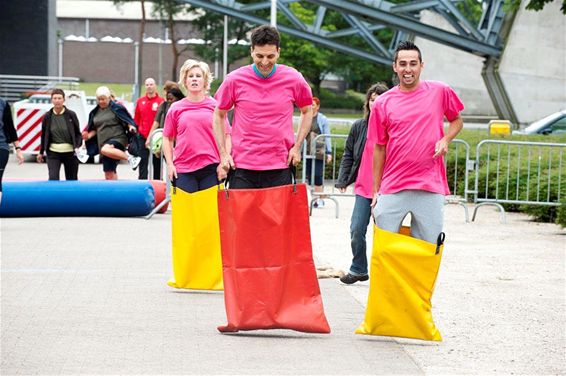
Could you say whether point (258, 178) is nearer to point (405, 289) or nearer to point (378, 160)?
point (378, 160)

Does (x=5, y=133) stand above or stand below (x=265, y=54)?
below

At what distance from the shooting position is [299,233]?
8.36 meters

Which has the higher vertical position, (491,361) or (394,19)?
(394,19)

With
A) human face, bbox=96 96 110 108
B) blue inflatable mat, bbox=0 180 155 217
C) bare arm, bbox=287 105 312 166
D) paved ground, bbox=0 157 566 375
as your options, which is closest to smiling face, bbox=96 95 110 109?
human face, bbox=96 96 110 108

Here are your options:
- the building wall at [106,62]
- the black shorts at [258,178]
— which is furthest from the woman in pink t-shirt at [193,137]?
the building wall at [106,62]

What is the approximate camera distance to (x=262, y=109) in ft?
27.8

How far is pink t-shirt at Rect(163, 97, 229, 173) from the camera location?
10719mm

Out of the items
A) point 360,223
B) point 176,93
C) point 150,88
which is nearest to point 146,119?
point 150,88

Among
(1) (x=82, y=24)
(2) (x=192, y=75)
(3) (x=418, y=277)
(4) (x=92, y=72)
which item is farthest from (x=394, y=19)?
(1) (x=82, y=24)

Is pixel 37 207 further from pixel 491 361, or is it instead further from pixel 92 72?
pixel 92 72

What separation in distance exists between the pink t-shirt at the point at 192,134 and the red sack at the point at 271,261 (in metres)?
2.36

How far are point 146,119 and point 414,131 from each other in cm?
1130

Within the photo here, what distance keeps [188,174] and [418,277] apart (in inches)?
122

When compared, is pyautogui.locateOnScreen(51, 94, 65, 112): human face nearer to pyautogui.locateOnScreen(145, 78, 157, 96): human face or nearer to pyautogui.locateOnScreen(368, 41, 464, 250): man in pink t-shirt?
pyautogui.locateOnScreen(145, 78, 157, 96): human face
